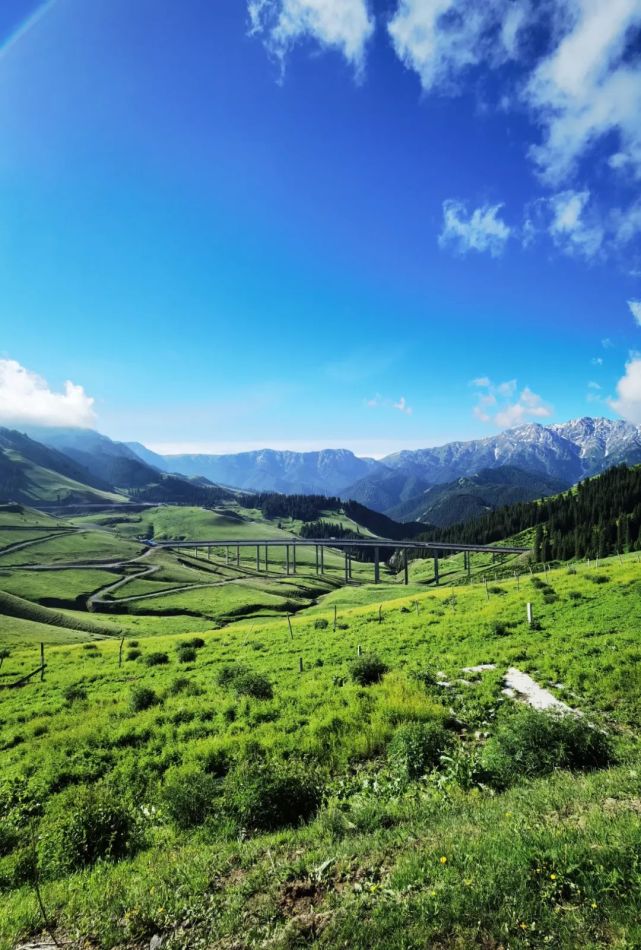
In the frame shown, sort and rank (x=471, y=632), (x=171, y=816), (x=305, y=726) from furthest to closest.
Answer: (x=471, y=632) → (x=305, y=726) → (x=171, y=816)

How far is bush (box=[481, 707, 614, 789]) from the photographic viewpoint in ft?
39.3

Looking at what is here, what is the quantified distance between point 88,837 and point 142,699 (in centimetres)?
1253

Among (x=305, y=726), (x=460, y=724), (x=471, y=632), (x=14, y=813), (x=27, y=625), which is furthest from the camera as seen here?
(x=27, y=625)

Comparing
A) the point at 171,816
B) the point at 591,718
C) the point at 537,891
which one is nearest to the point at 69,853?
the point at 171,816

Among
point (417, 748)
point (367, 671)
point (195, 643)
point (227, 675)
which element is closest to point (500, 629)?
point (367, 671)

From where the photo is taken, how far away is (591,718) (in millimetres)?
15453

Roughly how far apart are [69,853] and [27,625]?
86722mm

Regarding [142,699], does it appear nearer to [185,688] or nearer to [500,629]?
[185,688]

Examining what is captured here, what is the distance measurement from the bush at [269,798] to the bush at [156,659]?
2696cm

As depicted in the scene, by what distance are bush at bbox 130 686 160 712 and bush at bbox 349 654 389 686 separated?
1145cm

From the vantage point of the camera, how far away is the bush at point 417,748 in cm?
1327

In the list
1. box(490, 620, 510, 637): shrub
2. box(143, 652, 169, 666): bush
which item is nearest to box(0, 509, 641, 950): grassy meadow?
box(490, 620, 510, 637): shrub

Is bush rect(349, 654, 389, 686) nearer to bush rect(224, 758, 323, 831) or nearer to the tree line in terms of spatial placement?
bush rect(224, 758, 323, 831)

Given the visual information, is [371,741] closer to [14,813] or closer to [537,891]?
[537,891]
